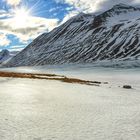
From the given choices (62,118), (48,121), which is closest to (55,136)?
(48,121)

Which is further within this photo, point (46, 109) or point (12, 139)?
point (46, 109)

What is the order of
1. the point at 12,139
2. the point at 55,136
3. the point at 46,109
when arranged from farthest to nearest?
the point at 46,109
the point at 55,136
the point at 12,139

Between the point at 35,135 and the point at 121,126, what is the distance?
374cm

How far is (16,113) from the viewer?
14.7 m

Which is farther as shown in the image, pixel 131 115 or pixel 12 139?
pixel 131 115

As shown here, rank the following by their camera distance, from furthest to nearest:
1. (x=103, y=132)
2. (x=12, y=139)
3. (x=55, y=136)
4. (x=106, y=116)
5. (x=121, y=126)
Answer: (x=106, y=116), (x=121, y=126), (x=103, y=132), (x=55, y=136), (x=12, y=139)

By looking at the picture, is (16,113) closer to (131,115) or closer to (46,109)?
(46,109)

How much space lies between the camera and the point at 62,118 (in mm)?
14211

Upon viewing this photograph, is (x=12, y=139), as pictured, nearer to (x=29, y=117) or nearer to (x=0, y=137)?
(x=0, y=137)

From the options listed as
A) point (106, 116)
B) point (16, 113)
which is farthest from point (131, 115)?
point (16, 113)

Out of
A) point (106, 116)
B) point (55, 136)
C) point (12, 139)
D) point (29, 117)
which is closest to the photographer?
point (12, 139)

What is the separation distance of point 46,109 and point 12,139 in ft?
21.6

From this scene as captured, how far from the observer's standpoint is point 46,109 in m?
16.6

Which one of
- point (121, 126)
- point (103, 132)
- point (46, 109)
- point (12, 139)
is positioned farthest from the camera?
point (46, 109)
